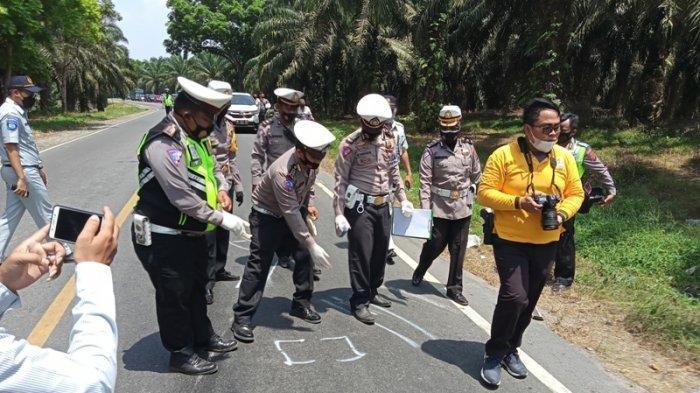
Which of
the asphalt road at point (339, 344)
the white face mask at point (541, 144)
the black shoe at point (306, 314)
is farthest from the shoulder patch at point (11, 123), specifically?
the white face mask at point (541, 144)

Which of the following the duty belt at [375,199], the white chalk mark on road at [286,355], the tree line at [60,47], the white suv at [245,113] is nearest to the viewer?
the white chalk mark on road at [286,355]

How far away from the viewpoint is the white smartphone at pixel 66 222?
6.13 feet

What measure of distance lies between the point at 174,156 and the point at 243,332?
1597 millimetres

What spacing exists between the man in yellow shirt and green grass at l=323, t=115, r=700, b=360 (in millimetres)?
1657

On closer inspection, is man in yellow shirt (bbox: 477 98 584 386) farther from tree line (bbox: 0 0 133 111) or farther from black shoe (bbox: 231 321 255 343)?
tree line (bbox: 0 0 133 111)

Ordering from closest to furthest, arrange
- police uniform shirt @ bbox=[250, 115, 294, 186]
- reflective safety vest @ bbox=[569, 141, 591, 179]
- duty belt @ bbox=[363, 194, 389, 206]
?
duty belt @ bbox=[363, 194, 389, 206], reflective safety vest @ bbox=[569, 141, 591, 179], police uniform shirt @ bbox=[250, 115, 294, 186]

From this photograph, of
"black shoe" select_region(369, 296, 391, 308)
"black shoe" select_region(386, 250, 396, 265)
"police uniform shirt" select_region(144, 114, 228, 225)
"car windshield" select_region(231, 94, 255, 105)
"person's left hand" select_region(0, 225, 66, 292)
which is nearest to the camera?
"person's left hand" select_region(0, 225, 66, 292)

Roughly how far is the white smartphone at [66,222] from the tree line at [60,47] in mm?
19518

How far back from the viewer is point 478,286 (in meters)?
5.81

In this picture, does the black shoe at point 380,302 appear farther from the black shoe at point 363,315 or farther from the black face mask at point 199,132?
the black face mask at point 199,132

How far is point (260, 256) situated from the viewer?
4309 mm

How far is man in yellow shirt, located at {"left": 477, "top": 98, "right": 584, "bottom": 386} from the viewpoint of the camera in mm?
3613

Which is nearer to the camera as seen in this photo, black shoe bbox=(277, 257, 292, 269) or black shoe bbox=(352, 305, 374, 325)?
black shoe bbox=(352, 305, 374, 325)

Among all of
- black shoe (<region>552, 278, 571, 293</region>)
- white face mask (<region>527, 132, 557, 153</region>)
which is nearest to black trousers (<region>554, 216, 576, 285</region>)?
black shoe (<region>552, 278, 571, 293</region>)
